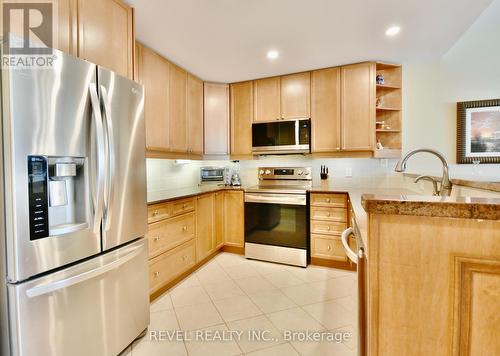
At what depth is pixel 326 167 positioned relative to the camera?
10.9 feet

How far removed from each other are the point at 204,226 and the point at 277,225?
2.90ft

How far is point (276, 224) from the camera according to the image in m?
2.97

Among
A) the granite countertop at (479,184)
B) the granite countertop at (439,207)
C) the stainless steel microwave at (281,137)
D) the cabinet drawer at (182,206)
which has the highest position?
the stainless steel microwave at (281,137)

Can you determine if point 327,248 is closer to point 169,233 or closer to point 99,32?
point 169,233

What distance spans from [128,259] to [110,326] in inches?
14.7

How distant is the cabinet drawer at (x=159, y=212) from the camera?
2.05 m

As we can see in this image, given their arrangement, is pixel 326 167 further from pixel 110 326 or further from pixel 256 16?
pixel 110 326

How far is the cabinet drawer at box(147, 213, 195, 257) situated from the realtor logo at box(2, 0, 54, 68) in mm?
1368

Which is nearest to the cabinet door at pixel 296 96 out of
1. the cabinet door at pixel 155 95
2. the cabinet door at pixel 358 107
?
the cabinet door at pixel 358 107

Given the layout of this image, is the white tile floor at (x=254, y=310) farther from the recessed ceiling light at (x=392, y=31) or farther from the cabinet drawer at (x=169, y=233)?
the recessed ceiling light at (x=392, y=31)

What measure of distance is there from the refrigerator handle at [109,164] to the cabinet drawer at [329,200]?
2.10 m

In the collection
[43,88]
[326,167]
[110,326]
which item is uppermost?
[43,88]

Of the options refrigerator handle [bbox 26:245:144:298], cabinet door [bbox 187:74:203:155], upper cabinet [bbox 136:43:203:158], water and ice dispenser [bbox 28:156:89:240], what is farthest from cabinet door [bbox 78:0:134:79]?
cabinet door [bbox 187:74:203:155]

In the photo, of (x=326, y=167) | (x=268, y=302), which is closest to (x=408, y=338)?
(x=268, y=302)
